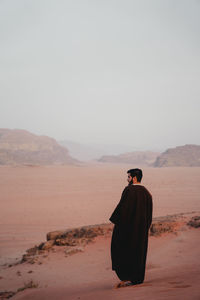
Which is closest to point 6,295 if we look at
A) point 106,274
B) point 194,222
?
point 106,274

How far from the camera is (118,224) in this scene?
161 inches

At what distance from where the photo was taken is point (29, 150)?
6438 centimetres

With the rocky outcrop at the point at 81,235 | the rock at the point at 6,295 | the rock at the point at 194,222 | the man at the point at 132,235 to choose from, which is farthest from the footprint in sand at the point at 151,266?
the rock at the point at 194,222

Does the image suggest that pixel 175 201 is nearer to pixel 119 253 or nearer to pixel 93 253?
pixel 93 253

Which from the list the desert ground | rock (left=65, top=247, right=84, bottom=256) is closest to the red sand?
the desert ground

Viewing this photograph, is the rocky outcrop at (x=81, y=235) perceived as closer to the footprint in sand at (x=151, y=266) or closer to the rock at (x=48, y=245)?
the rock at (x=48, y=245)

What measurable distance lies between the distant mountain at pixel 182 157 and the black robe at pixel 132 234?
53.9 meters

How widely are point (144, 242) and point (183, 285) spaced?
76 cm

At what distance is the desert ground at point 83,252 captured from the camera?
3.90 m

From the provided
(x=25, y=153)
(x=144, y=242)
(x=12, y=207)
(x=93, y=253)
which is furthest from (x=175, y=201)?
(x=25, y=153)

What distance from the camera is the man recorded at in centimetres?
395

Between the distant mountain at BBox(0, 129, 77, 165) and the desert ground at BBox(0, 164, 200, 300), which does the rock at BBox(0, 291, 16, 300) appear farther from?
the distant mountain at BBox(0, 129, 77, 165)

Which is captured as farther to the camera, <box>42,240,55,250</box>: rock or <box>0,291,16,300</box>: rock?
<box>42,240,55,250</box>: rock

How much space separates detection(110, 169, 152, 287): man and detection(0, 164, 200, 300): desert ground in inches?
10.6
